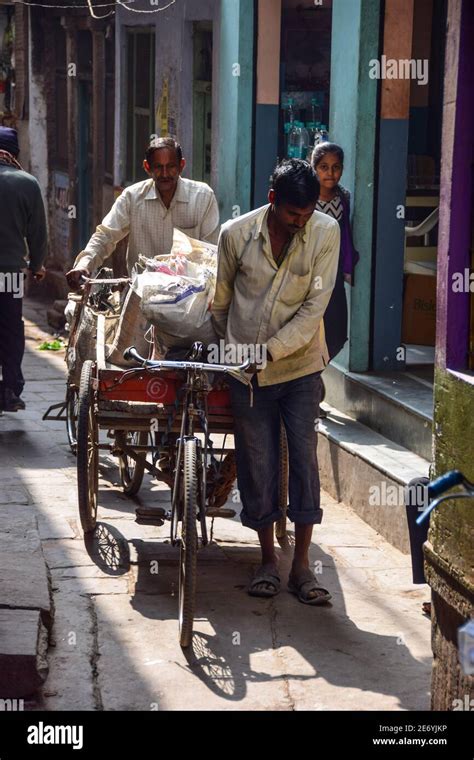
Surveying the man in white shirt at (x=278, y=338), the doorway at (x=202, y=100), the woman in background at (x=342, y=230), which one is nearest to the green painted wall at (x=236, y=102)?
the doorway at (x=202, y=100)

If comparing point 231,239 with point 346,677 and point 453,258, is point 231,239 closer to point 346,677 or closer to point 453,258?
point 453,258

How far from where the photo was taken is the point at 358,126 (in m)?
8.88

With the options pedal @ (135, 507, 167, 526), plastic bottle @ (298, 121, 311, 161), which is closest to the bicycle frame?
pedal @ (135, 507, 167, 526)

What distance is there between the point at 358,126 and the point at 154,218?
1.90m

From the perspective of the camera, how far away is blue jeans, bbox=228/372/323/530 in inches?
246

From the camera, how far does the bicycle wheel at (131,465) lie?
683 cm

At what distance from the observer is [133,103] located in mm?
14766

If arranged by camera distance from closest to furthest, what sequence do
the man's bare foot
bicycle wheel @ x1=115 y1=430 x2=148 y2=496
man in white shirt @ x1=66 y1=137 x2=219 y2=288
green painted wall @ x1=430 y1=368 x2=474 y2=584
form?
green painted wall @ x1=430 y1=368 x2=474 y2=584
the man's bare foot
bicycle wheel @ x1=115 y1=430 x2=148 y2=496
man in white shirt @ x1=66 y1=137 x2=219 y2=288

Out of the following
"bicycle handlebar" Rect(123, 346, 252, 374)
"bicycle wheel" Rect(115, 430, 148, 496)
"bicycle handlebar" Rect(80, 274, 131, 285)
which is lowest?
"bicycle wheel" Rect(115, 430, 148, 496)

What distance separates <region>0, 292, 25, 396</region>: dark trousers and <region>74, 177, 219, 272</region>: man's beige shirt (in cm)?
231

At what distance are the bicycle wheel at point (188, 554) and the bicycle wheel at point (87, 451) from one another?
3.05 ft

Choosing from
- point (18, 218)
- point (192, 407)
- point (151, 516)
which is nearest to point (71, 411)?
point (18, 218)

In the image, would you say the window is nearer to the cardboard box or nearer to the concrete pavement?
the cardboard box
